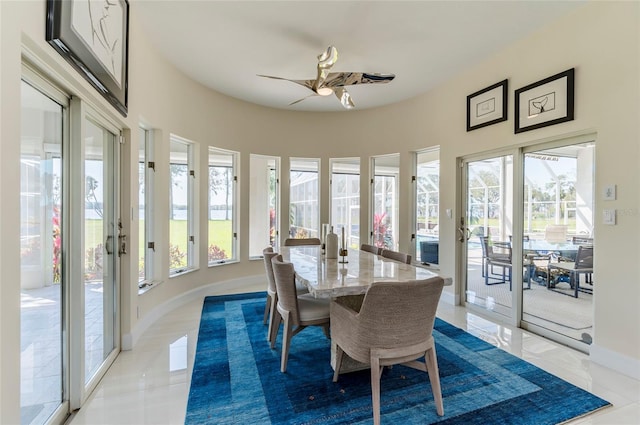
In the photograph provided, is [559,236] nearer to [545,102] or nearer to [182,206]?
[545,102]

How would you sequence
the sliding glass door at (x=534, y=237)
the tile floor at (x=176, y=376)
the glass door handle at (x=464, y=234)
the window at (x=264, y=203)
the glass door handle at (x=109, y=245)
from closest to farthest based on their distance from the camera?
the tile floor at (x=176, y=376), the glass door handle at (x=109, y=245), the sliding glass door at (x=534, y=237), the glass door handle at (x=464, y=234), the window at (x=264, y=203)

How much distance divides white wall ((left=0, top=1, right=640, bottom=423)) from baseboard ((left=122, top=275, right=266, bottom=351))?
67 millimetres

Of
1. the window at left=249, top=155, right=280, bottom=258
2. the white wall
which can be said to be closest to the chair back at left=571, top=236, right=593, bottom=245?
the white wall

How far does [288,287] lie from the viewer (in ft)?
7.42

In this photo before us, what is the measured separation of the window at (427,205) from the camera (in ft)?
14.6

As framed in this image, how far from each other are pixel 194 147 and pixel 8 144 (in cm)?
319

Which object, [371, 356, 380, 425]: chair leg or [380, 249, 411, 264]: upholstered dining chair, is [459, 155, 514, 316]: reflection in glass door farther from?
[371, 356, 380, 425]: chair leg

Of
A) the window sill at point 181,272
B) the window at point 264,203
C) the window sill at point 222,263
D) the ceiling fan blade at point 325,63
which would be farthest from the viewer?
the window at point 264,203

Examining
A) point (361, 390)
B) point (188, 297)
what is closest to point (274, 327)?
point (361, 390)

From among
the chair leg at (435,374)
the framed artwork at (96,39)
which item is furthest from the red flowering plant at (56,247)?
the chair leg at (435,374)

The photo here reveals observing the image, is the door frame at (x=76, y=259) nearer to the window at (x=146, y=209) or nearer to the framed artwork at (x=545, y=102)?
the window at (x=146, y=209)

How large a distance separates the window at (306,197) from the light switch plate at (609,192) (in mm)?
3783

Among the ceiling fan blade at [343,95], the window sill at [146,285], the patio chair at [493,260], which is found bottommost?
the window sill at [146,285]

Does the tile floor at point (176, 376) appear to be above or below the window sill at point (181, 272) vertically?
below
